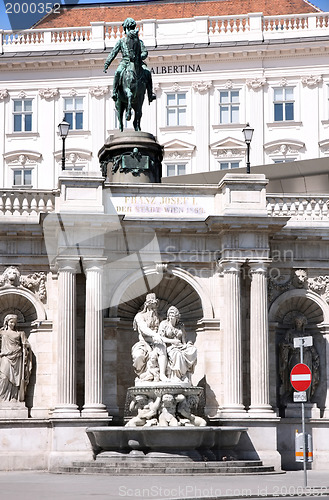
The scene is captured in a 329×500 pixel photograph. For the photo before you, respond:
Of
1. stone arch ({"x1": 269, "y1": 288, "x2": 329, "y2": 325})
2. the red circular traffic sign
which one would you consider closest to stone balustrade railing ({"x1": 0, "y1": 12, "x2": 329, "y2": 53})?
stone arch ({"x1": 269, "y1": 288, "x2": 329, "y2": 325})

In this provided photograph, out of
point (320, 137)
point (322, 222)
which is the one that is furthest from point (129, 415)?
point (320, 137)

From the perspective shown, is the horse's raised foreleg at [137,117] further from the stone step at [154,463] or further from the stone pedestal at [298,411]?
the stone step at [154,463]

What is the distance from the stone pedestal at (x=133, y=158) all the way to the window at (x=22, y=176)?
82.4ft

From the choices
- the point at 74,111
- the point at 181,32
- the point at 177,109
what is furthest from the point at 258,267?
the point at 181,32

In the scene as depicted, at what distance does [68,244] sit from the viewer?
3791 cm

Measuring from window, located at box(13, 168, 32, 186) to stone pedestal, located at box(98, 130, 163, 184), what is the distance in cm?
2512

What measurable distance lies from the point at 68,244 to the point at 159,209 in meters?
3.09

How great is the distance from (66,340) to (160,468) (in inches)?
211

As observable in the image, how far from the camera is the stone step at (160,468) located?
33781mm

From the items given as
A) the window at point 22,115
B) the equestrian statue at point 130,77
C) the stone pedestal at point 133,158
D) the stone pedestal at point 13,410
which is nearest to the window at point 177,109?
the window at point 22,115

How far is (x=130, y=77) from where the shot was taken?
4075cm

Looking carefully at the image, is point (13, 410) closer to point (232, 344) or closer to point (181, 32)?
point (232, 344)

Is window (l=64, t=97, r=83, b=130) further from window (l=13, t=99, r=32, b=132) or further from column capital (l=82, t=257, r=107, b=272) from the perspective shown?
column capital (l=82, t=257, r=107, b=272)

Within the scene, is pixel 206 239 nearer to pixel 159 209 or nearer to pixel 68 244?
pixel 159 209
